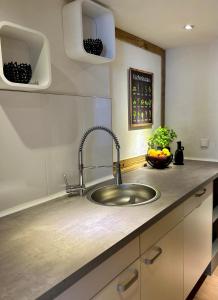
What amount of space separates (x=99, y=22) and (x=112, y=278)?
1.57 metres

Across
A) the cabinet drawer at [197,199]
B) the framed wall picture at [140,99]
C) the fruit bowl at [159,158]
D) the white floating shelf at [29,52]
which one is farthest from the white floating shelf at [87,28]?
the cabinet drawer at [197,199]

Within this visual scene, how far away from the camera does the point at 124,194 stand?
6.02ft

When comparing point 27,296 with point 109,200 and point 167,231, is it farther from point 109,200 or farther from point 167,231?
point 109,200

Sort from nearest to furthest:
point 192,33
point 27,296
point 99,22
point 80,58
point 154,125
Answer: point 27,296
point 80,58
point 99,22
point 192,33
point 154,125

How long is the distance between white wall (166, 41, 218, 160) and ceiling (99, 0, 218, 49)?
0.20 m

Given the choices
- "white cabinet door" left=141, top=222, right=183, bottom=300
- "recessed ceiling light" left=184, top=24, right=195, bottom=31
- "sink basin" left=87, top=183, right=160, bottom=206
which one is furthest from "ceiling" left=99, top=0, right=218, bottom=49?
"white cabinet door" left=141, top=222, right=183, bottom=300

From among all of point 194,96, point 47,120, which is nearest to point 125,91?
point 194,96

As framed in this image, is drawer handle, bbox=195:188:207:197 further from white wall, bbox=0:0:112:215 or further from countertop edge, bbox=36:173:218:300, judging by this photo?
white wall, bbox=0:0:112:215

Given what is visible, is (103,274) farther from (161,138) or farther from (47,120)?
(161,138)

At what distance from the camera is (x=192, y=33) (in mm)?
2268

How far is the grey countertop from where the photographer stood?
804 millimetres

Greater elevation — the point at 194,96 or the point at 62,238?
the point at 194,96

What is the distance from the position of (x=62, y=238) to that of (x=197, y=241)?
3.86 feet

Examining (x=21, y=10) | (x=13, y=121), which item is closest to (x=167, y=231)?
(x=13, y=121)
